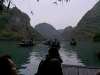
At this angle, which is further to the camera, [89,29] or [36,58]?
[89,29]

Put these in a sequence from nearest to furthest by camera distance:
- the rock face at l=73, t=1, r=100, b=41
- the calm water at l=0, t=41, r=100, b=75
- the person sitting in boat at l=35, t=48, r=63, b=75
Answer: the person sitting in boat at l=35, t=48, r=63, b=75
the calm water at l=0, t=41, r=100, b=75
the rock face at l=73, t=1, r=100, b=41

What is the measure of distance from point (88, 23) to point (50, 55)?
143529mm

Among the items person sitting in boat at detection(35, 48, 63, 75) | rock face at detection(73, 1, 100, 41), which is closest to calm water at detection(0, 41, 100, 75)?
person sitting in boat at detection(35, 48, 63, 75)

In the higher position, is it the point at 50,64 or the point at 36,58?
the point at 50,64

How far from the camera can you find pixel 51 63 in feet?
13.8

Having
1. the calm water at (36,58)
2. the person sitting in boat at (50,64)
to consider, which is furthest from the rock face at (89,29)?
the person sitting in boat at (50,64)

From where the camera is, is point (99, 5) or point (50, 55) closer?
point (50, 55)

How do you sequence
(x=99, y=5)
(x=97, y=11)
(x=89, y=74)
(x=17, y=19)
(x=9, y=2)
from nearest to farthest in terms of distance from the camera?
1. (x=9, y=2)
2. (x=89, y=74)
3. (x=17, y=19)
4. (x=97, y=11)
5. (x=99, y=5)

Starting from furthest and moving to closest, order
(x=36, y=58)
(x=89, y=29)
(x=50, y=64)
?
(x=89, y=29) < (x=36, y=58) < (x=50, y=64)

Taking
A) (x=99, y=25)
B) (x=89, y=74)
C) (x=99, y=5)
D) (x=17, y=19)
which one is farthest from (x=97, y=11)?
(x=89, y=74)

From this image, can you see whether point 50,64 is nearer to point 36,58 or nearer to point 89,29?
point 36,58

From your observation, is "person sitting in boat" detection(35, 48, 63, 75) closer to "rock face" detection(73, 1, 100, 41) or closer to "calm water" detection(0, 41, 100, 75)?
"calm water" detection(0, 41, 100, 75)

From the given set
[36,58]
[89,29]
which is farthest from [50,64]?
[89,29]

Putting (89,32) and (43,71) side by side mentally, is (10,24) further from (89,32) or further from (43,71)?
(43,71)
